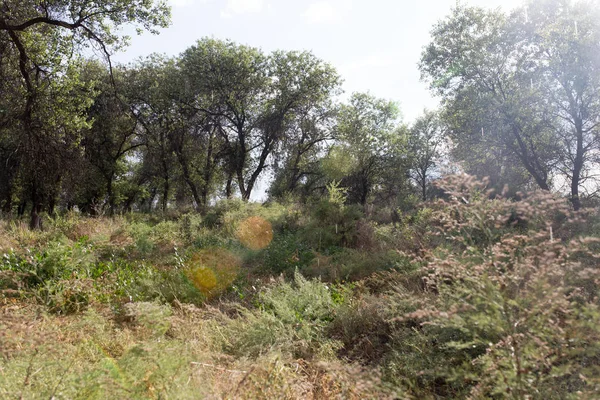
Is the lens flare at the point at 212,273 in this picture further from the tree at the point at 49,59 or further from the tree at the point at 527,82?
the tree at the point at 527,82

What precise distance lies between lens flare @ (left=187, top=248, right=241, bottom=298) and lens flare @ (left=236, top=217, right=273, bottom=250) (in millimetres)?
1974

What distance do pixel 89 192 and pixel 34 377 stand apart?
84.8 ft

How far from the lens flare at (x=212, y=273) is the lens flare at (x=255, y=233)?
1.97 m

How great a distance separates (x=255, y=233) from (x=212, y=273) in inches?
196

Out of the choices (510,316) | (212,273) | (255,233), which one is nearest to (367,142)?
(255,233)

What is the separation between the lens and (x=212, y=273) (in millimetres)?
6562

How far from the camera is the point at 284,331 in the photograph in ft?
13.2

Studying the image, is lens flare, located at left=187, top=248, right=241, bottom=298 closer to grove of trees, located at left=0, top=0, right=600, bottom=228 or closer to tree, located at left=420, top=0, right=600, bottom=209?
grove of trees, located at left=0, top=0, right=600, bottom=228

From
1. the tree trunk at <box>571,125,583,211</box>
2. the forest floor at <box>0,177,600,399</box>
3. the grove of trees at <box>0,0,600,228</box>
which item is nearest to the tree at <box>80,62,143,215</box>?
the grove of trees at <box>0,0,600,228</box>

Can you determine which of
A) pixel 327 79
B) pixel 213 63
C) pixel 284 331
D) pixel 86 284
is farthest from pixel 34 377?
A: pixel 327 79

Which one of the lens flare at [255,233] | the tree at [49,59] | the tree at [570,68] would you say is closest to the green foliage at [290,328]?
the lens flare at [255,233]

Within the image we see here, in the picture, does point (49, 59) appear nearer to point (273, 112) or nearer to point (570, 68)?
point (273, 112)

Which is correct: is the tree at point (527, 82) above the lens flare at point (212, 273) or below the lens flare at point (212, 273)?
above

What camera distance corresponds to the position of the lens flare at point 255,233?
10.6 m
